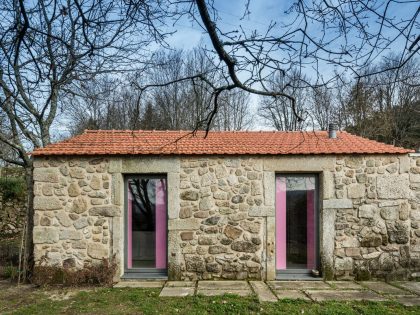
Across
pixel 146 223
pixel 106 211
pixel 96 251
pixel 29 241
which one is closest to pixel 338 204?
pixel 146 223

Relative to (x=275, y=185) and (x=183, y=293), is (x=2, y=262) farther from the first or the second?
(x=275, y=185)

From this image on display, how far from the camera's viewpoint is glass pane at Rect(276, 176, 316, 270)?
285 inches

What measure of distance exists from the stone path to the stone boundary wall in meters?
0.27

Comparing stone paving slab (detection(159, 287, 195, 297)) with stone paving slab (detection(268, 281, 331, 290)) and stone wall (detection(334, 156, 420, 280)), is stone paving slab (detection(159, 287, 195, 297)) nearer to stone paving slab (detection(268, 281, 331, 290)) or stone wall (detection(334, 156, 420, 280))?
stone paving slab (detection(268, 281, 331, 290))

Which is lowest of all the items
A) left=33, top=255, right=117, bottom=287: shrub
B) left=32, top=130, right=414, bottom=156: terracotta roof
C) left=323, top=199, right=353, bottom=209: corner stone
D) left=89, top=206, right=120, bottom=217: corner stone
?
left=33, top=255, right=117, bottom=287: shrub

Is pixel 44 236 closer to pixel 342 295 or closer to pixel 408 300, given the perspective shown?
pixel 342 295

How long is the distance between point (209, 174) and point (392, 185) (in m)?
→ 3.62

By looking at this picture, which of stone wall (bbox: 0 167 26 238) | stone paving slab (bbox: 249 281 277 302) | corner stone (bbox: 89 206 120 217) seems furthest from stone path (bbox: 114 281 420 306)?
stone wall (bbox: 0 167 26 238)

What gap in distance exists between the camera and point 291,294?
602 cm

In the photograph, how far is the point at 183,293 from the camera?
606cm

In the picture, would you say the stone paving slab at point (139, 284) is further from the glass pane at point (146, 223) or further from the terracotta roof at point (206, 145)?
the terracotta roof at point (206, 145)

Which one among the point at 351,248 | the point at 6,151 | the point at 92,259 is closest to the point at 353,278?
the point at 351,248

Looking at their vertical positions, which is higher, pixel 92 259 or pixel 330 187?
pixel 330 187

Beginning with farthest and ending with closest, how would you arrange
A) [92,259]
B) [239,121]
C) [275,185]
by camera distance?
[239,121] < [275,185] < [92,259]
